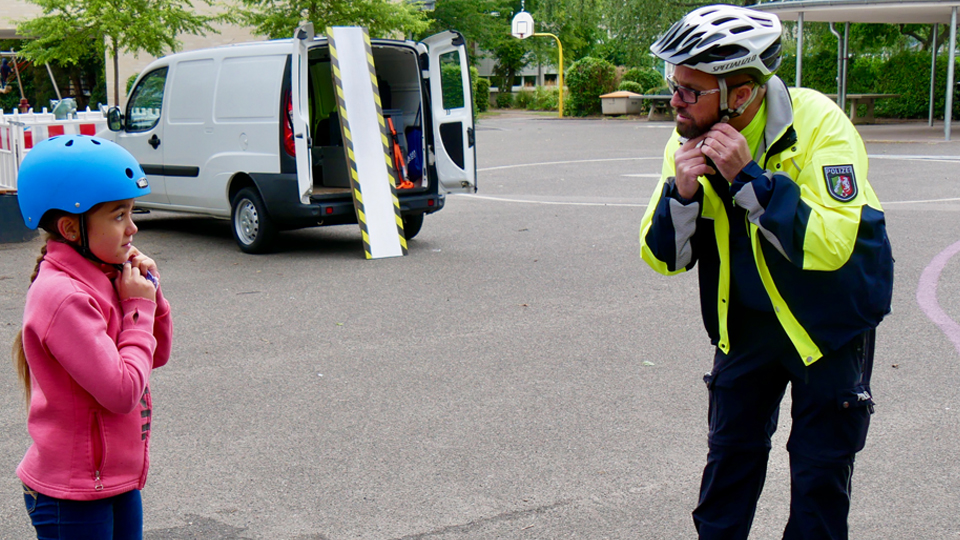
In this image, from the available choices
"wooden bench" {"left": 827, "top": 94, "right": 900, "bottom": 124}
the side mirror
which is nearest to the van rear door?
the side mirror

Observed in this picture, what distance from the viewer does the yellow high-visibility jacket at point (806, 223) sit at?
2.49 meters

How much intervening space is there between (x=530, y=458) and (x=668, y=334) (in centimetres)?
241

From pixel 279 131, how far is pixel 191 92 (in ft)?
5.31

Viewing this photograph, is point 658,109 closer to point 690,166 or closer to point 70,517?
point 690,166

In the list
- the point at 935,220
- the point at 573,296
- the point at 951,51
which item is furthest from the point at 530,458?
the point at 951,51

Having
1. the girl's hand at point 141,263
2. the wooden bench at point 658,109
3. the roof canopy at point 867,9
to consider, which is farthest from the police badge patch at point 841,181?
the wooden bench at point 658,109

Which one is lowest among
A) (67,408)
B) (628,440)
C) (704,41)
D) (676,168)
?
(628,440)

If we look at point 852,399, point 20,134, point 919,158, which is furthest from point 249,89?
point 919,158

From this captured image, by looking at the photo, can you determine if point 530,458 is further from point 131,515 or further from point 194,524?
point 131,515

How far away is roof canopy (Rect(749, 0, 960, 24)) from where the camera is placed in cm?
2144

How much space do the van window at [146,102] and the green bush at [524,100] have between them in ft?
134

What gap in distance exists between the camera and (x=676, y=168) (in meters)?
2.63

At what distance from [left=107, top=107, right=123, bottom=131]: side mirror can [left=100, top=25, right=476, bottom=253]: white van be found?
0.01 m

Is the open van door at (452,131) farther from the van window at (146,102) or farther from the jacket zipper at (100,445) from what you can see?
the jacket zipper at (100,445)
